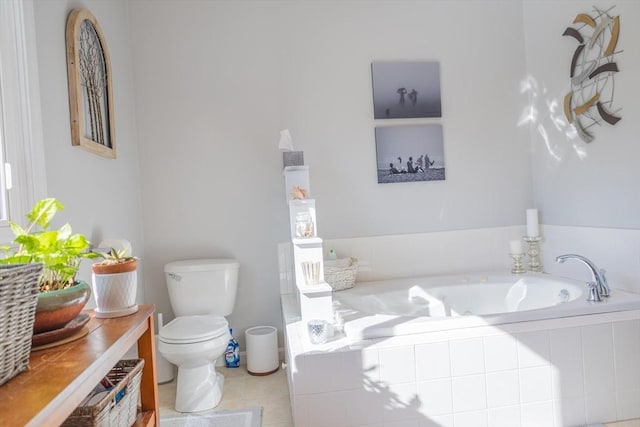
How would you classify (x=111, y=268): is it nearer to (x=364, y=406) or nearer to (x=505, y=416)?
(x=364, y=406)

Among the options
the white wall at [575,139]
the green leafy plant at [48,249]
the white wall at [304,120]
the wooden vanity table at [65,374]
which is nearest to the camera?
the wooden vanity table at [65,374]

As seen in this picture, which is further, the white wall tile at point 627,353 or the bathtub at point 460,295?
the bathtub at point 460,295

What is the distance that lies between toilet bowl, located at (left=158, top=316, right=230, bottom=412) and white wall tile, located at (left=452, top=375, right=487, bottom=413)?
3.85 ft

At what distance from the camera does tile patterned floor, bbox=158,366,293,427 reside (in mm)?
2150

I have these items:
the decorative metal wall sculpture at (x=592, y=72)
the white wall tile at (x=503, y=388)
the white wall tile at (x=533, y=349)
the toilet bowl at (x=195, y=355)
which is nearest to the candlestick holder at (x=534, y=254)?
the decorative metal wall sculpture at (x=592, y=72)

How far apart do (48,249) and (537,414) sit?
1974mm

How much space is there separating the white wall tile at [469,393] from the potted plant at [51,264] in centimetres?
149

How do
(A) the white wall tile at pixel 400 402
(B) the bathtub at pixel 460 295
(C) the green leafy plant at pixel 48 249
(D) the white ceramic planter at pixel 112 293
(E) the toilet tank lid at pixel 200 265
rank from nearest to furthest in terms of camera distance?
(C) the green leafy plant at pixel 48 249 < (D) the white ceramic planter at pixel 112 293 < (A) the white wall tile at pixel 400 402 < (B) the bathtub at pixel 460 295 < (E) the toilet tank lid at pixel 200 265

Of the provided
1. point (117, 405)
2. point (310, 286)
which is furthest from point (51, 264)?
point (310, 286)

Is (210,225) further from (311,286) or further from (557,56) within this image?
(557,56)

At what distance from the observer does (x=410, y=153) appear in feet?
9.72

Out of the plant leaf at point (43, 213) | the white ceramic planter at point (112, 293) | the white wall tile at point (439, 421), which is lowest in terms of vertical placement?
the white wall tile at point (439, 421)

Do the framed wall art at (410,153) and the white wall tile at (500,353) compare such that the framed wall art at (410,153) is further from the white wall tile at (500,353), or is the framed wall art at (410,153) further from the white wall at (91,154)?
the white wall at (91,154)

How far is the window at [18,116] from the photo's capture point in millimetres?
1402
